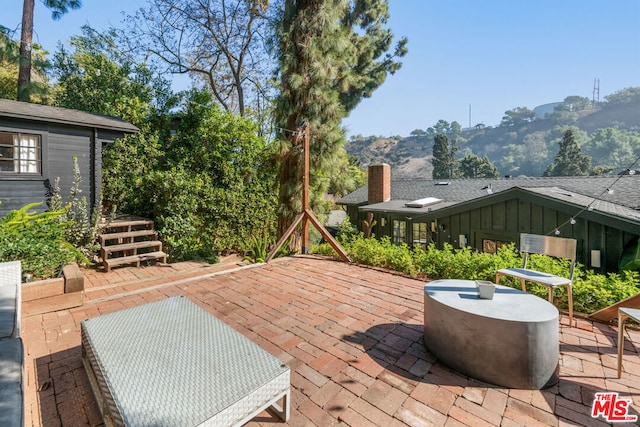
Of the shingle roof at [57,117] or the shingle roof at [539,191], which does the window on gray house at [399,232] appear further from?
the shingle roof at [57,117]

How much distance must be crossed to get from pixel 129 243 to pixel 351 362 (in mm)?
4996

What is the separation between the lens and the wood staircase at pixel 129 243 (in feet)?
16.0

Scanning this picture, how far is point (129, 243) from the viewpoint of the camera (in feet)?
17.6

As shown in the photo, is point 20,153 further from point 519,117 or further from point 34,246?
point 519,117

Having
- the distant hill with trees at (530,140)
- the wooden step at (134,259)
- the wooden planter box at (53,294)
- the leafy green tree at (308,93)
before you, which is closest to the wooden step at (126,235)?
the wooden step at (134,259)

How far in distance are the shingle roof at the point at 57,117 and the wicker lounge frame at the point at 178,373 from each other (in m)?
5.27

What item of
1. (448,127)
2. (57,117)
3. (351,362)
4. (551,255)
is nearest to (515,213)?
(551,255)

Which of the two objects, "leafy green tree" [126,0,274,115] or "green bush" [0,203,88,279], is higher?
"leafy green tree" [126,0,274,115]

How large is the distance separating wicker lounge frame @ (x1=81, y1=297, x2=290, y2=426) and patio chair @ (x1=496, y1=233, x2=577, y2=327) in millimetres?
2623

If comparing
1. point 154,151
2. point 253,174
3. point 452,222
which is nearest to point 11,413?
point 253,174

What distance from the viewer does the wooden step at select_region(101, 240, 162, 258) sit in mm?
4824

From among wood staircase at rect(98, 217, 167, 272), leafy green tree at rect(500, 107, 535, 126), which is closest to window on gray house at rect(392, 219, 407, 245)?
wood staircase at rect(98, 217, 167, 272)

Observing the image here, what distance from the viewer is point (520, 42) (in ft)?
51.0

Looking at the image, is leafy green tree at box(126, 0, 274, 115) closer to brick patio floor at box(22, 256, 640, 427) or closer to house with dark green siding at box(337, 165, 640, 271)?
house with dark green siding at box(337, 165, 640, 271)
